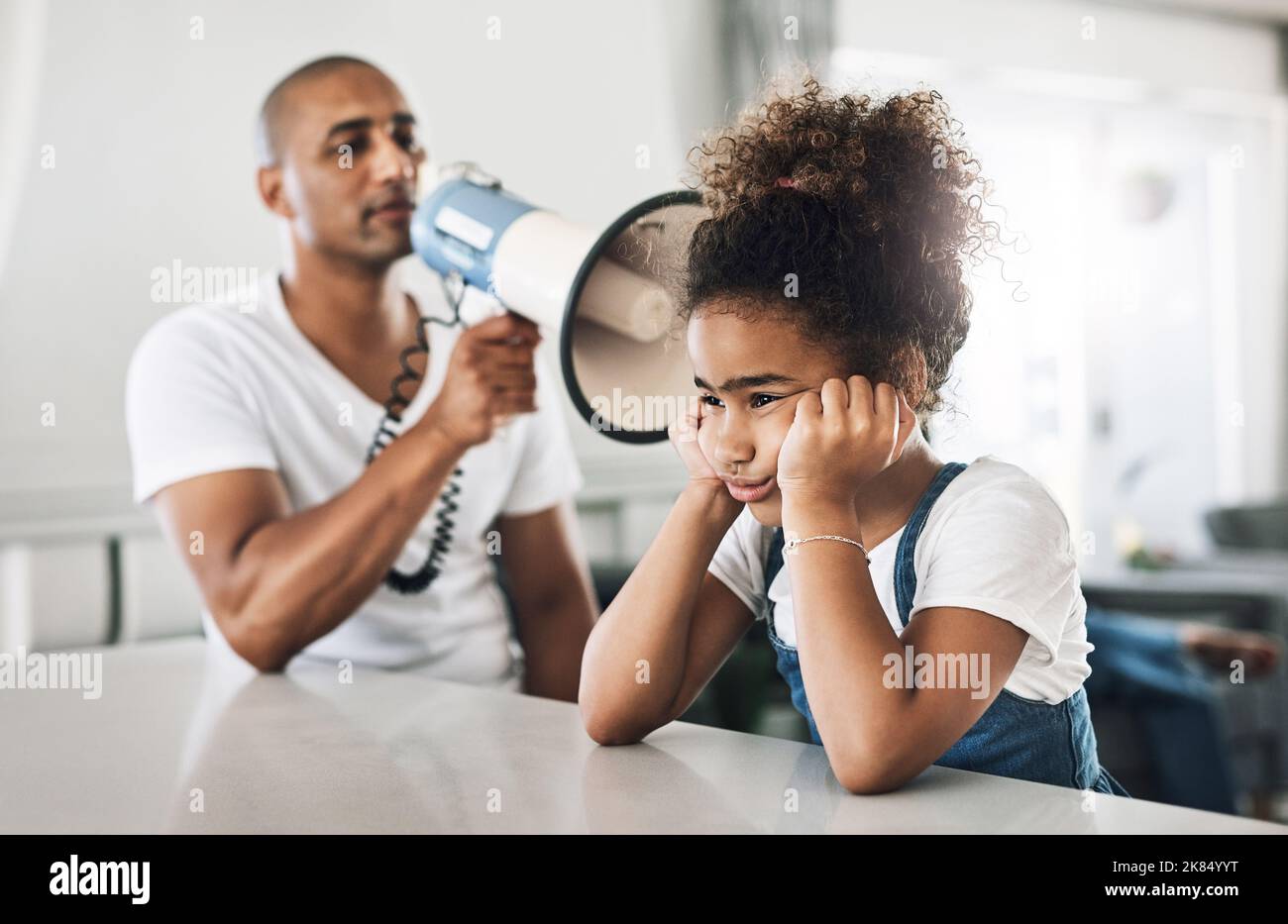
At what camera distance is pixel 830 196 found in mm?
865

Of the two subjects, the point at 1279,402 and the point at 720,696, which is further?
the point at 1279,402

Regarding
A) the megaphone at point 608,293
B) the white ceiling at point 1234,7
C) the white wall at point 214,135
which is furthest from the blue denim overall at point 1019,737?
the white ceiling at point 1234,7

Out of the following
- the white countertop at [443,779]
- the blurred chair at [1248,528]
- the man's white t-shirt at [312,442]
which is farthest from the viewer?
the blurred chair at [1248,528]

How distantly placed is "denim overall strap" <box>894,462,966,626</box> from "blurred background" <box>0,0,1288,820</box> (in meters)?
0.14

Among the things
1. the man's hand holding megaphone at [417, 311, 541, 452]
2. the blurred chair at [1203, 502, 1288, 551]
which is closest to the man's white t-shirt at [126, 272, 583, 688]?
the man's hand holding megaphone at [417, 311, 541, 452]

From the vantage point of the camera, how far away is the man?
1.39m

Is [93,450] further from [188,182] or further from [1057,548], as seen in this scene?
[1057,548]

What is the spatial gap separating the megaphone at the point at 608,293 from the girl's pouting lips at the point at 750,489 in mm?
197

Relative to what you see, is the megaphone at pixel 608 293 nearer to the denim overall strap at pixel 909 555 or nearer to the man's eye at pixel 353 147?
the denim overall strap at pixel 909 555

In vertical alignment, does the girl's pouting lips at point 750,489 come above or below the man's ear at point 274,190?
below

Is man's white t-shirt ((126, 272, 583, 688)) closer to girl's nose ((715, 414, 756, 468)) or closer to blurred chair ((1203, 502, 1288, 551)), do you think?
girl's nose ((715, 414, 756, 468))

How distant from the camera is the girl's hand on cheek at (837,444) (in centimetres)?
80

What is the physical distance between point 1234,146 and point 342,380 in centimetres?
523
